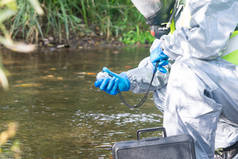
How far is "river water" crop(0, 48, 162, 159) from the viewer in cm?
292

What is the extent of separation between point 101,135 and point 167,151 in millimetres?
1147

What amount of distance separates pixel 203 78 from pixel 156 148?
409 millimetres

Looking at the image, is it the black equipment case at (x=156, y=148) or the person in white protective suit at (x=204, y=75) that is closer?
the black equipment case at (x=156, y=148)

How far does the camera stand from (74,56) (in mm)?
6742

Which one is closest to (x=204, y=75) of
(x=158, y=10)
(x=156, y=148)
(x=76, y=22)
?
(x=156, y=148)

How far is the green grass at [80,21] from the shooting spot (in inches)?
297

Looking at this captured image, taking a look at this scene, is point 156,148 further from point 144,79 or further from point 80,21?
point 80,21

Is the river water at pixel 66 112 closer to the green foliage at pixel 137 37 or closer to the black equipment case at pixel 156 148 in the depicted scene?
the black equipment case at pixel 156 148

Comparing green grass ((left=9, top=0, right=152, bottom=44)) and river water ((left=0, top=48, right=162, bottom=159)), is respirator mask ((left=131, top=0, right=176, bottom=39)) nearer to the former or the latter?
river water ((left=0, top=48, right=162, bottom=159))

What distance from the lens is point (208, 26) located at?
7.09 feet


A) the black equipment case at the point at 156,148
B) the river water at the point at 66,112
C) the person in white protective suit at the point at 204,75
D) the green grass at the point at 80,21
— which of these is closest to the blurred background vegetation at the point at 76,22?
the green grass at the point at 80,21

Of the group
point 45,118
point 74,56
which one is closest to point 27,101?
point 45,118

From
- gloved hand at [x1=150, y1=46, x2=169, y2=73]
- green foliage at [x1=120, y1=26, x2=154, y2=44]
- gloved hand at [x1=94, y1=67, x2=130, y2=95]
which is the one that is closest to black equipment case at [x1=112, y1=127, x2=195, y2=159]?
gloved hand at [x1=94, y1=67, x2=130, y2=95]

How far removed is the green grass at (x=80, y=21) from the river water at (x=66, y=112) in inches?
65.0
